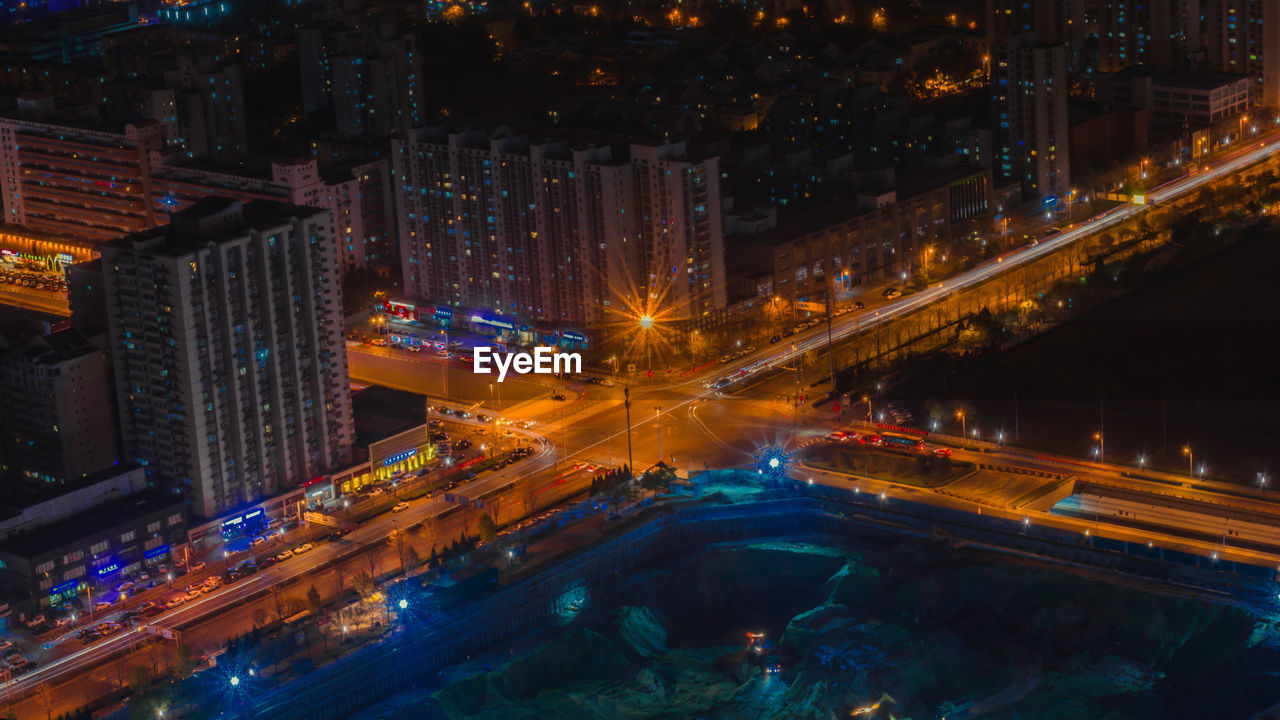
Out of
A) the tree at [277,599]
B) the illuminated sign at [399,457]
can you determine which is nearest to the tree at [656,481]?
the illuminated sign at [399,457]

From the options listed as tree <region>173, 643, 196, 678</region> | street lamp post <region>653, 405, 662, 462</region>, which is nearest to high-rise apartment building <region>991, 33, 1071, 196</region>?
street lamp post <region>653, 405, 662, 462</region>

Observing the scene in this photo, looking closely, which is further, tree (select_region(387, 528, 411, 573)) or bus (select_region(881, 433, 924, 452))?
bus (select_region(881, 433, 924, 452))

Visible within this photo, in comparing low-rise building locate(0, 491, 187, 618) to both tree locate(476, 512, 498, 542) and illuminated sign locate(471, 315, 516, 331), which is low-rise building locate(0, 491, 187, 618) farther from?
illuminated sign locate(471, 315, 516, 331)

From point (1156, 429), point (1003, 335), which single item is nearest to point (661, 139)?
point (1003, 335)

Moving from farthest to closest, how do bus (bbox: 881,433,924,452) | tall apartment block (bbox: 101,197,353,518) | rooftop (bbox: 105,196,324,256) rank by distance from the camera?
bus (bbox: 881,433,924,452) → rooftop (bbox: 105,196,324,256) → tall apartment block (bbox: 101,197,353,518)

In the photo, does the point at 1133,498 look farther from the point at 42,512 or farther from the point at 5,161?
the point at 5,161

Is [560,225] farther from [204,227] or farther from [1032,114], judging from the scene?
[1032,114]

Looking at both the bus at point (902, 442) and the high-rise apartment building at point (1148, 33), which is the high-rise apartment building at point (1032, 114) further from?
the bus at point (902, 442)
